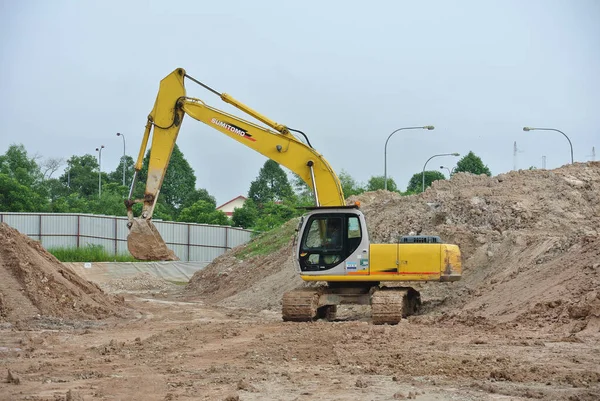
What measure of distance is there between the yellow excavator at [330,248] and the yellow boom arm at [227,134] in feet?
0.08

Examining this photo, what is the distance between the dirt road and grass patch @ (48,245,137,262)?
2767 cm

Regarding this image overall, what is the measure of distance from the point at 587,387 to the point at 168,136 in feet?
45.9

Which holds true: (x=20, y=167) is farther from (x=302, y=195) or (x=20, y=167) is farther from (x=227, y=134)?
(x=227, y=134)

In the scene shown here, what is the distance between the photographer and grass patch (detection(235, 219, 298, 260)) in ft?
114

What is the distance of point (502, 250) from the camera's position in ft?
75.5

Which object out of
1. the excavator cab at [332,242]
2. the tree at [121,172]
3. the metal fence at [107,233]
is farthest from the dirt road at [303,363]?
the tree at [121,172]

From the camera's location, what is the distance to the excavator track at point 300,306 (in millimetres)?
18578

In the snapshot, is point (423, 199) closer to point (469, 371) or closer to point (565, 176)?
point (565, 176)

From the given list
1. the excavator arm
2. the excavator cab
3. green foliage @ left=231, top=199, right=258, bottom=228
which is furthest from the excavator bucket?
green foliage @ left=231, top=199, right=258, bottom=228

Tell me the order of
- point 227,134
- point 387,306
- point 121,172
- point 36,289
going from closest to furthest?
point 387,306 → point 36,289 → point 227,134 → point 121,172

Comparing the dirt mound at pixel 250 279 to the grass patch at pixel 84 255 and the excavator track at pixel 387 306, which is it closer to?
the excavator track at pixel 387 306

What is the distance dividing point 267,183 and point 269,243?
48.3m

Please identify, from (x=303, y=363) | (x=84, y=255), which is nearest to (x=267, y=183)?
(x=84, y=255)

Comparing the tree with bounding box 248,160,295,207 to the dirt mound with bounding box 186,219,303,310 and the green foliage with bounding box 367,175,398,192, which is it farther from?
the dirt mound with bounding box 186,219,303,310
